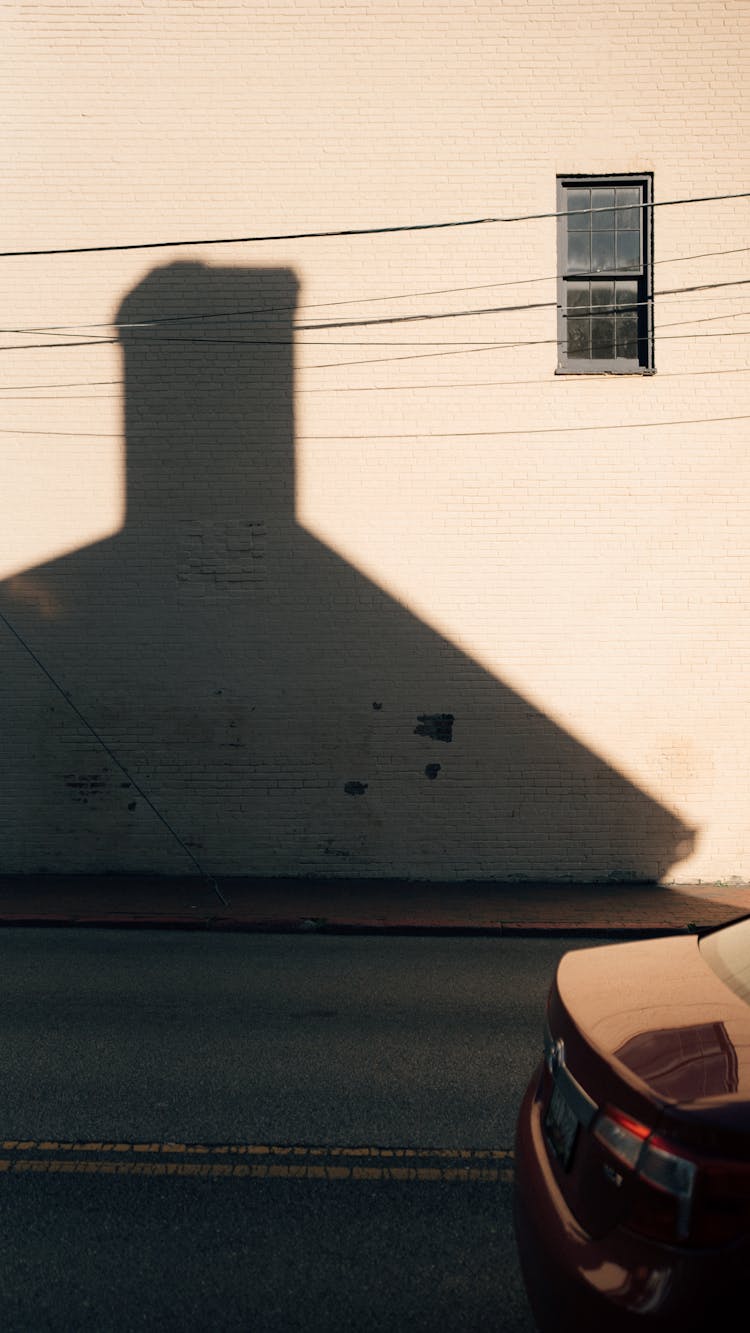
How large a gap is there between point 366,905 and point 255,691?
9.03ft

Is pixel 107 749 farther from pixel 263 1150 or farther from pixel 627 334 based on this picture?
pixel 627 334

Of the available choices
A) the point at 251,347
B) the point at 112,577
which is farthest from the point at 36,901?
the point at 251,347

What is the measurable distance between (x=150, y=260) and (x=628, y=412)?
18.3 feet

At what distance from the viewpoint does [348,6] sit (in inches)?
429

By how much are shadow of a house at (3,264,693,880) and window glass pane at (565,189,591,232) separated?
318 centimetres

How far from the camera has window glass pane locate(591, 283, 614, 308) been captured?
36.7 feet

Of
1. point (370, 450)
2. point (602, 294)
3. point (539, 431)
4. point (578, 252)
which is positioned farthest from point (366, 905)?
point (578, 252)

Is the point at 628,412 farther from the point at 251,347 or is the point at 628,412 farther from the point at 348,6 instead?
the point at 348,6

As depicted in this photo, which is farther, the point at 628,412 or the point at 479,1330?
the point at 628,412

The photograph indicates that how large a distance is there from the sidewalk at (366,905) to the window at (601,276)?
228 inches

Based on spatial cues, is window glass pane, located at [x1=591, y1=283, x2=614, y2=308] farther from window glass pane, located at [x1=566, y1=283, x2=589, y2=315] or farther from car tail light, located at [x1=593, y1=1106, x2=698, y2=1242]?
car tail light, located at [x1=593, y1=1106, x2=698, y2=1242]

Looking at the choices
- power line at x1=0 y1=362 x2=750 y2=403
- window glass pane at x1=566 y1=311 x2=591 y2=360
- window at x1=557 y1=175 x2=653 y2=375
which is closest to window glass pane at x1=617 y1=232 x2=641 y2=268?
window at x1=557 y1=175 x2=653 y2=375

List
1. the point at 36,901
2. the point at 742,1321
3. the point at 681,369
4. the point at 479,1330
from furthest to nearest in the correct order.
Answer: the point at 681,369
the point at 36,901
the point at 479,1330
the point at 742,1321

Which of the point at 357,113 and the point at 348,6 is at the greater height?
the point at 348,6
